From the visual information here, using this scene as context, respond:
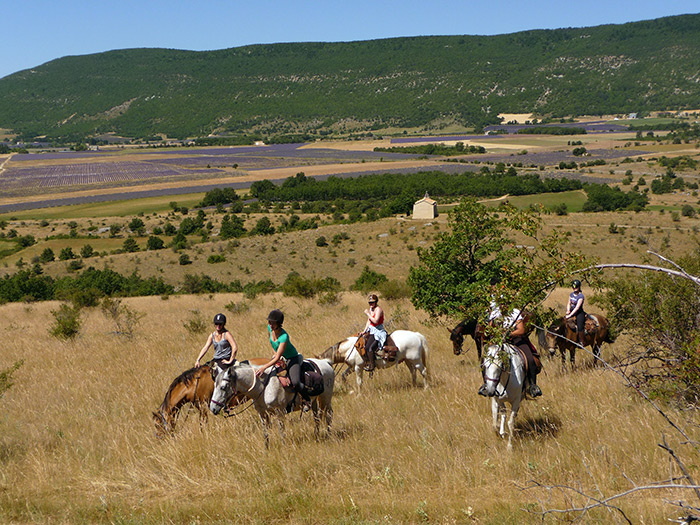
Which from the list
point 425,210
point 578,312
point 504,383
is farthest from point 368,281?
point 425,210

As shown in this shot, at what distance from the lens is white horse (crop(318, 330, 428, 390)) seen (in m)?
11.4

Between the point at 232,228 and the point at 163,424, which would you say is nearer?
the point at 163,424

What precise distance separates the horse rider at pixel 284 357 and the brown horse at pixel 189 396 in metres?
0.57

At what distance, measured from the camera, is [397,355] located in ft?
37.1

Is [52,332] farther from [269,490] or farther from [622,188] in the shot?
[622,188]

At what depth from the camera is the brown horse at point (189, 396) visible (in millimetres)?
8523

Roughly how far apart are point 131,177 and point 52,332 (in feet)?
466

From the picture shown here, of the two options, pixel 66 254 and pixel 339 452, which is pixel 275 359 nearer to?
pixel 339 452

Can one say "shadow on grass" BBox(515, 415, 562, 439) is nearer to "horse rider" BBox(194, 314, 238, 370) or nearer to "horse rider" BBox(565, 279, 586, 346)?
"horse rider" BBox(565, 279, 586, 346)

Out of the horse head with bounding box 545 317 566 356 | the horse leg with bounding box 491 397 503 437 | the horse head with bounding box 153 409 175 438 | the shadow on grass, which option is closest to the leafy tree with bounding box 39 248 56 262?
the horse head with bounding box 153 409 175 438

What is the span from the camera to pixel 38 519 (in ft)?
21.0

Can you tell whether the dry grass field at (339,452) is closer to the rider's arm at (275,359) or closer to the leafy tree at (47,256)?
the rider's arm at (275,359)

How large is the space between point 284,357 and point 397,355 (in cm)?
376

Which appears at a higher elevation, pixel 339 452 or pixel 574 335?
pixel 339 452
